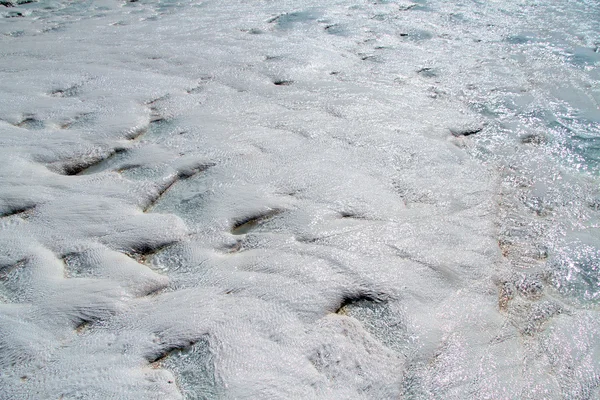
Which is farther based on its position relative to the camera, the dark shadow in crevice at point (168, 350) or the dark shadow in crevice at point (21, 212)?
the dark shadow in crevice at point (21, 212)

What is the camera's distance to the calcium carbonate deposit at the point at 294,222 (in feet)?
4.97

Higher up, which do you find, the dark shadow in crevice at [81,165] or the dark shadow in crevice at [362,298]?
the dark shadow in crevice at [81,165]

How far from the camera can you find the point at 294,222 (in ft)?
6.81

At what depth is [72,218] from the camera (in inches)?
79.9

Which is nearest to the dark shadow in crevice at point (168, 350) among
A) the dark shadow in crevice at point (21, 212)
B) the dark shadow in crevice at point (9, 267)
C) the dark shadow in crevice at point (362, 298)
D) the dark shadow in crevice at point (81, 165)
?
the dark shadow in crevice at point (362, 298)

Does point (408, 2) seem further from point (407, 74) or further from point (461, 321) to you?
point (461, 321)

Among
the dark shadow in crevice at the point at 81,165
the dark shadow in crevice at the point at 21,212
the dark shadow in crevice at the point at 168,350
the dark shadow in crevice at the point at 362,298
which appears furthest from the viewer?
the dark shadow in crevice at the point at 81,165

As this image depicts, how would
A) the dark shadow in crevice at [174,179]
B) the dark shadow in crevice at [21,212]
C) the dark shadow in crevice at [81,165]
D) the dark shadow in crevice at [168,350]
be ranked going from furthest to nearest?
1. the dark shadow in crevice at [81,165]
2. the dark shadow in crevice at [174,179]
3. the dark shadow in crevice at [21,212]
4. the dark shadow in crevice at [168,350]

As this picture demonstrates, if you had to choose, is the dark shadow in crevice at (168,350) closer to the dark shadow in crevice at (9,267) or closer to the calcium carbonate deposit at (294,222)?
the calcium carbonate deposit at (294,222)

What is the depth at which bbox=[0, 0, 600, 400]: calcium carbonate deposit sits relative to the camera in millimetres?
1514

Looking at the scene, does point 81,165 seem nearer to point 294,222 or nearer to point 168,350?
point 294,222

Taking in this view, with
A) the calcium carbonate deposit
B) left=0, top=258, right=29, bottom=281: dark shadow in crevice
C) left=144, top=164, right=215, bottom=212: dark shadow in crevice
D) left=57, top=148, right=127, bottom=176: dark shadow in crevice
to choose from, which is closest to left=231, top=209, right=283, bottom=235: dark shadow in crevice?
the calcium carbonate deposit

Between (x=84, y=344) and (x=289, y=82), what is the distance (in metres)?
2.27

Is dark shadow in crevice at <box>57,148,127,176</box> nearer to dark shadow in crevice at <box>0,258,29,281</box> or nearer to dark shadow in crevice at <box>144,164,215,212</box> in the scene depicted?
dark shadow in crevice at <box>144,164,215,212</box>
